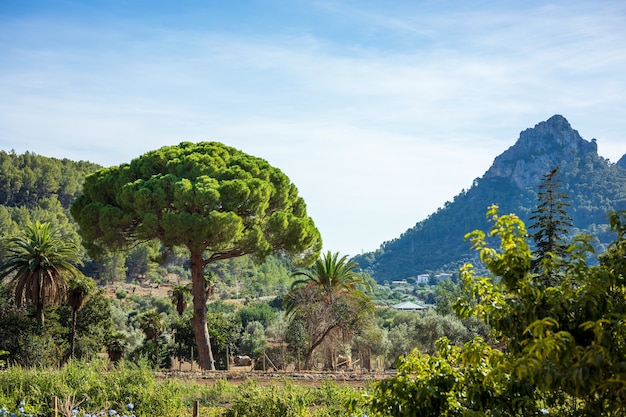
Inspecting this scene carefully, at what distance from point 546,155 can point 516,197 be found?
18023 millimetres

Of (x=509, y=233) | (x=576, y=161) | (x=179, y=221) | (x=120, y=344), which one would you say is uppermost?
(x=576, y=161)

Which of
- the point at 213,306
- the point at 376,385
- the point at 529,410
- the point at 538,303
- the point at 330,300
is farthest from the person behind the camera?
the point at 213,306

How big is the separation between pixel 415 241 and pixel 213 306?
135m

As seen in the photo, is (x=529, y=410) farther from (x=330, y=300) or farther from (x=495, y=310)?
(x=330, y=300)

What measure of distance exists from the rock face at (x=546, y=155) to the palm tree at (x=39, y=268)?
173940mm

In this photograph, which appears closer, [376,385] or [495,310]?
[495,310]

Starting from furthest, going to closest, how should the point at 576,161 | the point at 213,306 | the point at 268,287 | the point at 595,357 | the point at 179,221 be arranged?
the point at 576,161
the point at 268,287
the point at 213,306
the point at 179,221
the point at 595,357

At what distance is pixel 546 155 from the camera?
192000 mm

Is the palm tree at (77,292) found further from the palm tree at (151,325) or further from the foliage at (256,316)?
the foliage at (256,316)

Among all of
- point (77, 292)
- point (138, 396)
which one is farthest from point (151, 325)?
point (138, 396)

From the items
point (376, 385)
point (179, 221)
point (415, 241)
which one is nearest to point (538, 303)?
point (376, 385)

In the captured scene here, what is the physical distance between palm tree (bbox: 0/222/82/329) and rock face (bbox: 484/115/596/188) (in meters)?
174

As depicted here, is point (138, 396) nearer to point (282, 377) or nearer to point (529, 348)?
point (282, 377)

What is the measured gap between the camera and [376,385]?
5.64 meters
